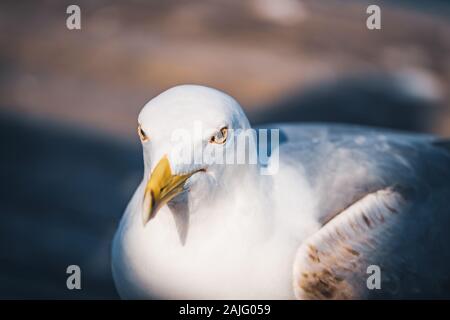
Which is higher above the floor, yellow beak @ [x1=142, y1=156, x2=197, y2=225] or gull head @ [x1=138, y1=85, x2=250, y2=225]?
gull head @ [x1=138, y1=85, x2=250, y2=225]

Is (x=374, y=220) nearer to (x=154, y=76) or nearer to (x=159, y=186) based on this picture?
(x=159, y=186)

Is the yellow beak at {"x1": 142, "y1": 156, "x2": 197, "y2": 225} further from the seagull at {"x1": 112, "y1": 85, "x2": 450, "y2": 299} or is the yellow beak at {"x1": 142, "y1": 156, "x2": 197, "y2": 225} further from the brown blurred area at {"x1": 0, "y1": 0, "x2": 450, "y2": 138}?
the brown blurred area at {"x1": 0, "y1": 0, "x2": 450, "y2": 138}

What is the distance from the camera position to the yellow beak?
2.60 meters

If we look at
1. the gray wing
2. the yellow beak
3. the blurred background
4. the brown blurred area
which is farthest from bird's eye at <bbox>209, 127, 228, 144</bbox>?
the brown blurred area

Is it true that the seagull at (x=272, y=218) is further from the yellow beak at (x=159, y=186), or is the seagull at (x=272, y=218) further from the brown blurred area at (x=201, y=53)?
the brown blurred area at (x=201, y=53)

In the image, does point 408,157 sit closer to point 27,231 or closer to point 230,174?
point 230,174

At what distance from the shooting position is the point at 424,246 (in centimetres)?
339

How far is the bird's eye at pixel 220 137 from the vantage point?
273 cm

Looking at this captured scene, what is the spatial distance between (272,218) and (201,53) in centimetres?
292

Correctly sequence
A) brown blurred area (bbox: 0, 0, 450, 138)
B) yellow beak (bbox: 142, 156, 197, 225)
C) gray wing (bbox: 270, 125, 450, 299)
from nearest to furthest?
yellow beak (bbox: 142, 156, 197, 225), gray wing (bbox: 270, 125, 450, 299), brown blurred area (bbox: 0, 0, 450, 138)

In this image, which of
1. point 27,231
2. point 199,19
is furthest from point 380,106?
point 27,231

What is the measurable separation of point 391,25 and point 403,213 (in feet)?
10.5

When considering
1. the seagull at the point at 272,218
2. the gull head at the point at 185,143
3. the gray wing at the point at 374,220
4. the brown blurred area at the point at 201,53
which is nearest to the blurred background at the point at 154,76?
the brown blurred area at the point at 201,53

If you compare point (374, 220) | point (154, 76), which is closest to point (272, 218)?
point (374, 220)
